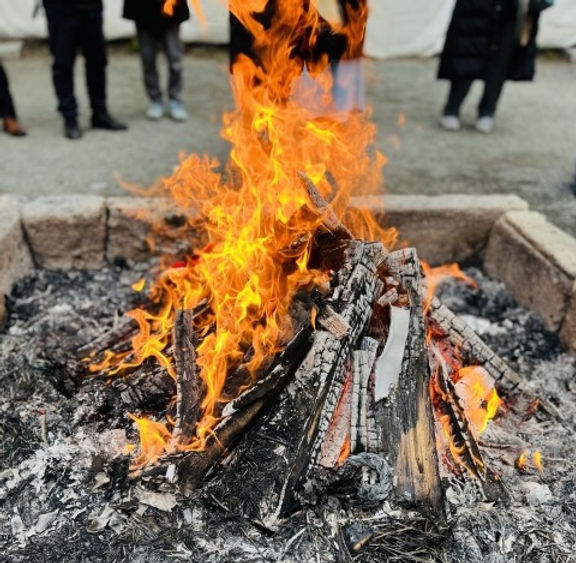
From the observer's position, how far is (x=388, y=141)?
253 inches

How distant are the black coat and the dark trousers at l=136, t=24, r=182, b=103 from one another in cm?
287

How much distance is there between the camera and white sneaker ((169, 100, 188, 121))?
6781mm

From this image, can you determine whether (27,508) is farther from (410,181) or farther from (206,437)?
(410,181)

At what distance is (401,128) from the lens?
22.5ft

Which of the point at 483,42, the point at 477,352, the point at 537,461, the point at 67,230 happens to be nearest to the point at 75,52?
the point at 67,230

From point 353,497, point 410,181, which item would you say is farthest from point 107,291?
point 410,181

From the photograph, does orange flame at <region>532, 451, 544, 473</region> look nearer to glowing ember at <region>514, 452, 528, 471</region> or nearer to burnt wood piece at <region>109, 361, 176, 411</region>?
glowing ember at <region>514, 452, 528, 471</region>

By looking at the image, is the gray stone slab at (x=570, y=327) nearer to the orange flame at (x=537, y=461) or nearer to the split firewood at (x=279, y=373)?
the orange flame at (x=537, y=461)

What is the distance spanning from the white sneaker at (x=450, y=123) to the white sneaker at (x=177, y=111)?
2866 mm

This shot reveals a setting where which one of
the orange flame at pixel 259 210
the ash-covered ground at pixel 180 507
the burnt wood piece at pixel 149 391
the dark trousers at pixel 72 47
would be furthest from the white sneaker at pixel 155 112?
the burnt wood piece at pixel 149 391

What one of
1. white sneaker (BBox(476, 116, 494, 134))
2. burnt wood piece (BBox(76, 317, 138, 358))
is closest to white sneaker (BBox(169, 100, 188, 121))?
white sneaker (BBox(476, 116, 494, 134))

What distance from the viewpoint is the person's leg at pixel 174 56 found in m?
6.66

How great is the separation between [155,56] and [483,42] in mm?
3483

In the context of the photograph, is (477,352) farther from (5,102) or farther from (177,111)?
(5,102)
